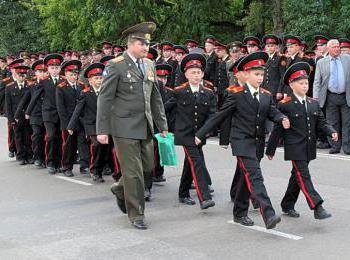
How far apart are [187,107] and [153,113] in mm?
754

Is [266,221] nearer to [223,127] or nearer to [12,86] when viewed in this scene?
[223,127]

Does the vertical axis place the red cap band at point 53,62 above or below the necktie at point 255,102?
above

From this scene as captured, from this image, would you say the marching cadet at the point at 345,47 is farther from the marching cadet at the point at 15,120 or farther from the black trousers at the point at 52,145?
the marching cadet at the point at 15,120

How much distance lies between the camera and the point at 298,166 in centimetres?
692

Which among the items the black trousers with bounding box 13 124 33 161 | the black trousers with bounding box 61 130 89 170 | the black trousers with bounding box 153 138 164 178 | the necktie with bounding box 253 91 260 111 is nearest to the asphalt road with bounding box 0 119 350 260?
the black trousers with bounding box 153 138 164 178

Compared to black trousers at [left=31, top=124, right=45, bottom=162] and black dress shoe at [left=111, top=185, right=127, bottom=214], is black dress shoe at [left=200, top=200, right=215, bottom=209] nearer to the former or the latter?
black dress shoe at [left=111, top=185, right=127, bottom=214]

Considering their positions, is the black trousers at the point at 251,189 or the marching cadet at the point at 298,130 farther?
the marching cadet at the point at 298,130

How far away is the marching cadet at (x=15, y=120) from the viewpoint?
11.7 metres

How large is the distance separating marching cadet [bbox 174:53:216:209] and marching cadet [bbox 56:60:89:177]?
2.89 meters

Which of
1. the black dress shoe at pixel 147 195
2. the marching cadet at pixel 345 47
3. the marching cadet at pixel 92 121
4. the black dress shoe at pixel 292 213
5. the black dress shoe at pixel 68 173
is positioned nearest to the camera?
the black dress shoe at pixel 292 213

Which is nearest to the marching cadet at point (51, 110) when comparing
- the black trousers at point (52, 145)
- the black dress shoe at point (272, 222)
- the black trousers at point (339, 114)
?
the black trousers at point (52, 145)

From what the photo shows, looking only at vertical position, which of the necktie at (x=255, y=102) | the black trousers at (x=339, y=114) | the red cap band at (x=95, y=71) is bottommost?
the black trousers at (x=339, y=114)

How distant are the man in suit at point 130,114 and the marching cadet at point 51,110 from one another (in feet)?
12.8

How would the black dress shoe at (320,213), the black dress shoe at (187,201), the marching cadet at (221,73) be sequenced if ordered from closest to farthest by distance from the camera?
1. the black dress shoe at (320,213)
2. the black dress shoe at (187,201)
3. the marching cadet at (221,73)
